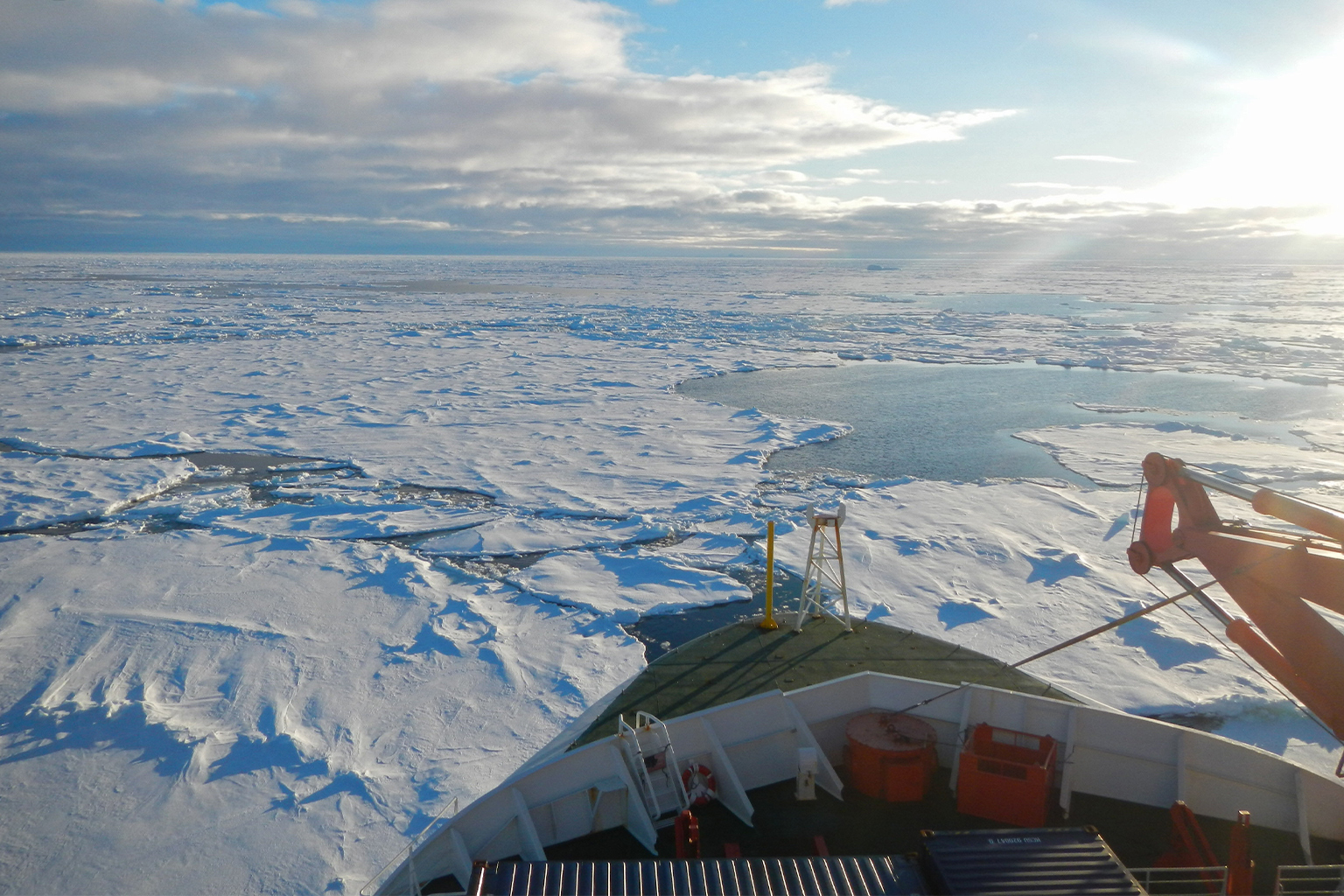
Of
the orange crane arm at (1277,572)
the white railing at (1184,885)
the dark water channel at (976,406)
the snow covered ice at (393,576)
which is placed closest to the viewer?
the white railing at (1184,885)

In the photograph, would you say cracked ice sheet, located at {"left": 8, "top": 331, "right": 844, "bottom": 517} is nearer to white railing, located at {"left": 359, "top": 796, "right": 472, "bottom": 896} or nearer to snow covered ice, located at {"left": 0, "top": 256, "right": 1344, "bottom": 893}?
snow covered ice, located at {"left": 0, "top": 256, "right": 1344, "bottom": 893}

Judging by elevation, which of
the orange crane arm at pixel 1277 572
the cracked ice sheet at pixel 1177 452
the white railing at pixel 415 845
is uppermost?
the orange crane arm at pixel 1277 572

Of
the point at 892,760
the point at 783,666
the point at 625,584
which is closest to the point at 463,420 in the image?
the point at 625,584

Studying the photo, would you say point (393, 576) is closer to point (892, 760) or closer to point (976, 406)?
point (892, 760)

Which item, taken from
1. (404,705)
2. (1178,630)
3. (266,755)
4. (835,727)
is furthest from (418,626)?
(1178,630)

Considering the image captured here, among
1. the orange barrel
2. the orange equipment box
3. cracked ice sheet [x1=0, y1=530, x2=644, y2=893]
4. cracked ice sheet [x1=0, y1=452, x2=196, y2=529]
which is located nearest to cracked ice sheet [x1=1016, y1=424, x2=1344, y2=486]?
the orange equipment box

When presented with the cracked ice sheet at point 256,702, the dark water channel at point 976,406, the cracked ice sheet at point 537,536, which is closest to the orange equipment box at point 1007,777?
the cracked ice sheet at point 256,702

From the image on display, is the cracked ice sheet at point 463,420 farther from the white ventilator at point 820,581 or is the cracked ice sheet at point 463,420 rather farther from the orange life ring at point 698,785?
the orange life ring at point 698,785
